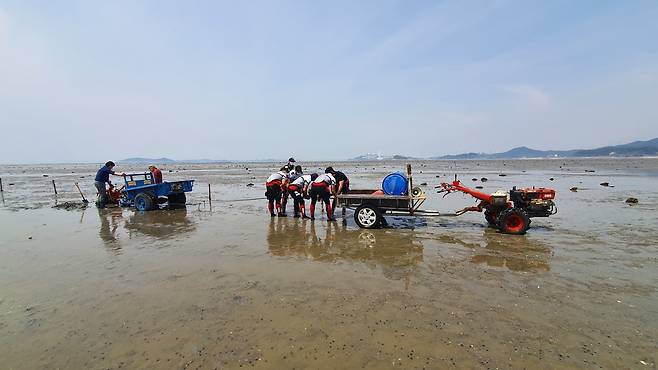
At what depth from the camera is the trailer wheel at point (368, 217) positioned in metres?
10.5

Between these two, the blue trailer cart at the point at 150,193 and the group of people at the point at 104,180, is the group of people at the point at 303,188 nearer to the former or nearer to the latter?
the blue trailer cart at the point at 150,193

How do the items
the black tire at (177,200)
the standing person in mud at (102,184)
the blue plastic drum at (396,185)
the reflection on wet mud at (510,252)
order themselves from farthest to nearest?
the black tire at (177,200)
the standing person in mud at (102,184)
the blue plastic drum at (396,185)
the reflection on wet mud at (510,252)

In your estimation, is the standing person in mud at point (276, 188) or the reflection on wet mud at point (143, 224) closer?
the reflection on wet mud at point (143, 224)

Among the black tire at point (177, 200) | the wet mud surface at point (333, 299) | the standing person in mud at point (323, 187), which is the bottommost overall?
the wet mud surface at point (333, 299)

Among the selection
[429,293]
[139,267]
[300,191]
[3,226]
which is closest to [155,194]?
[3,226]

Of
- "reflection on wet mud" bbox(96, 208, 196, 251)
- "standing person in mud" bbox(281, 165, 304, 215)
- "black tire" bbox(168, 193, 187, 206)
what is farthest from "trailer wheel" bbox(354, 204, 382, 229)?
"black tire" bbox(168, 193, 187, 206)

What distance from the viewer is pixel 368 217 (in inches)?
415

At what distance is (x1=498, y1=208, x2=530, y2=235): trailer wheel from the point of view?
9.39 m

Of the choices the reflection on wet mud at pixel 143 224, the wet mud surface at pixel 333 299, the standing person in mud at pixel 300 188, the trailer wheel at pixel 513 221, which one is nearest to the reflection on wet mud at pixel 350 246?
the wet mud surface at pixel 333 299

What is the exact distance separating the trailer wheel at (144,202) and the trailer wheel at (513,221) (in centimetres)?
1357

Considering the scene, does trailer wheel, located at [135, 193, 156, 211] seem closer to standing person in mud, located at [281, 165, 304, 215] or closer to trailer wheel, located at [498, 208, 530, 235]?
standing person in mud, located at [281, 165, 304, 215]

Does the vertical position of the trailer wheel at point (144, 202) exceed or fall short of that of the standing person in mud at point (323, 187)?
it falls short

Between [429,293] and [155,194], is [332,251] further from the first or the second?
[155,194]

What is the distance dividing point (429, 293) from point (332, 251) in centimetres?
302
